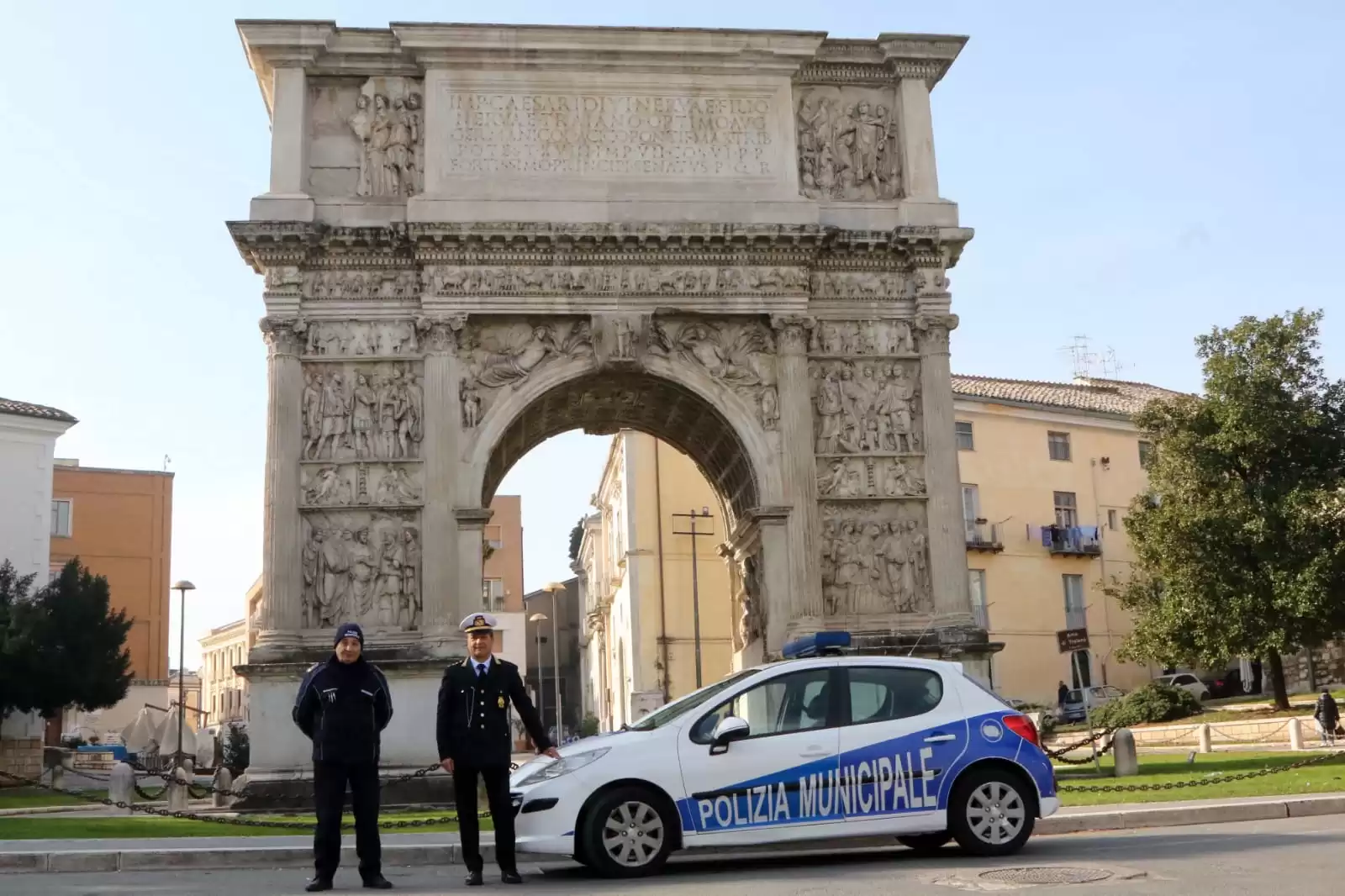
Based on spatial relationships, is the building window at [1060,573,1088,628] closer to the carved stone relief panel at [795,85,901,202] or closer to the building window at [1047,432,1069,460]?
the building window at [1047,432,1069,460]

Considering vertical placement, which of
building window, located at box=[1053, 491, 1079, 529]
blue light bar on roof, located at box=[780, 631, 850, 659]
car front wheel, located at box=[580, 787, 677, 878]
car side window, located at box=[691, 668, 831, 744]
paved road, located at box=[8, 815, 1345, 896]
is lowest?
paved road, located at box=[8, 815, 1345, 896]

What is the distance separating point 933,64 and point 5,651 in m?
26.9

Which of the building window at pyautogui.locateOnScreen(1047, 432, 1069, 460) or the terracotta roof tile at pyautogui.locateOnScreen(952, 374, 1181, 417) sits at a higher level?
the terracotta roof tile at pyautogui.locateOnScreen(952, 374, 1181, 417)

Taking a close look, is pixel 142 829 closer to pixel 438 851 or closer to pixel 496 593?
pixel 438 851

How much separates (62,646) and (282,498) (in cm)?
2021

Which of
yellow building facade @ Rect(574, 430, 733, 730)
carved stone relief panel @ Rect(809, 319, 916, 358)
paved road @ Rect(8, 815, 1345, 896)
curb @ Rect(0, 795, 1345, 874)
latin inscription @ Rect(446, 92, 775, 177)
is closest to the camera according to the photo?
paved road @ Rect(8, 815, 1345, 896)

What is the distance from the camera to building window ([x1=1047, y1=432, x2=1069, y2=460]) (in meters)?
47.0

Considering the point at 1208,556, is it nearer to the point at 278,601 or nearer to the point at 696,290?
the point at 696,290

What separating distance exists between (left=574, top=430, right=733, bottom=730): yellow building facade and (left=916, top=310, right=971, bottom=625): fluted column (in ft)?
63.8

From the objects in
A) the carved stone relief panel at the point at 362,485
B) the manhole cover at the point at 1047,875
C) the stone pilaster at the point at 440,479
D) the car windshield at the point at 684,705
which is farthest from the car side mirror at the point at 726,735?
the carved stone relief panel at the point at 362,485

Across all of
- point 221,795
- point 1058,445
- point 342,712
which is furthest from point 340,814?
point 1058,445

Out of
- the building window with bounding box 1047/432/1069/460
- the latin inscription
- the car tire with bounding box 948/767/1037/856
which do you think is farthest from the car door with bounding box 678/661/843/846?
the building window with bounding box 1047/432/1069/460

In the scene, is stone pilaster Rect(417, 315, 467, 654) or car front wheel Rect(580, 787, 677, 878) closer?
car front wheel Rect(580, 787, 677, 878)

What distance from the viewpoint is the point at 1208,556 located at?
1287 inches
